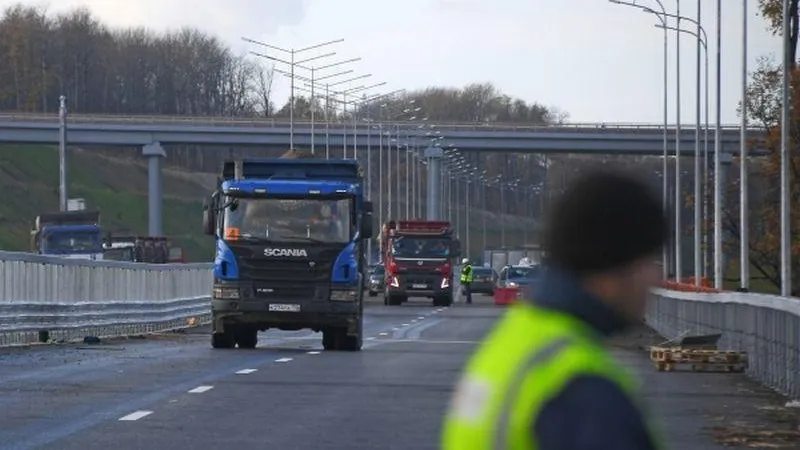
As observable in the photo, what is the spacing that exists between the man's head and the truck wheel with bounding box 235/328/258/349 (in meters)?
29.9

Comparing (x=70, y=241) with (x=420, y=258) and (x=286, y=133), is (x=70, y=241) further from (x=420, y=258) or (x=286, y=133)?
(x=286, y=133)

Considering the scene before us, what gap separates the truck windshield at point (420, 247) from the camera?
77.6 metres

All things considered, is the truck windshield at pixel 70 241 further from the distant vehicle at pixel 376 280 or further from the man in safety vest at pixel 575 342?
the man in safety vest at pixel 575 342

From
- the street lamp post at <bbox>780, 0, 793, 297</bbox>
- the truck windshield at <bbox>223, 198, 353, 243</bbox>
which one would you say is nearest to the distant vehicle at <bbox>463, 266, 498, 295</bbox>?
the street lamp post at <bbox>780, 0, 793, 297</bbox>

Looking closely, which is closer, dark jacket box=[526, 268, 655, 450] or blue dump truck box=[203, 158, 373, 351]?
dark jacket box=[526, 268, 655, 450]

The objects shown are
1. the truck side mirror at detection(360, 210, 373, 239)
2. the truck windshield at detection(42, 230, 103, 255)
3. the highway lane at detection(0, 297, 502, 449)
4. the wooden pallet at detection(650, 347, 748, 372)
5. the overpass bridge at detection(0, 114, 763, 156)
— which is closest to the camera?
the highway lane at detection(0, 297, 502, 449)

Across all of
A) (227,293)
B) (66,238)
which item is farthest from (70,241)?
(227,293)

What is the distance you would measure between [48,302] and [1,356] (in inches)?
249

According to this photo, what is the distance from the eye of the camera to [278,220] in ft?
108

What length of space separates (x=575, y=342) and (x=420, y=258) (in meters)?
73.1

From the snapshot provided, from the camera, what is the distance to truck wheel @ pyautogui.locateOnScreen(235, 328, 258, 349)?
34.4 meters

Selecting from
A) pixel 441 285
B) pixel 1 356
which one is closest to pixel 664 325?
pixel 1 356

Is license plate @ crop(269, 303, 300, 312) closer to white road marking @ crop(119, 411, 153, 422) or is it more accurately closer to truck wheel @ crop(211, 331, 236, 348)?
truck wheel @ crop(211, 331, 236, 348)

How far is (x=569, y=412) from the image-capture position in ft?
13.5
